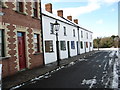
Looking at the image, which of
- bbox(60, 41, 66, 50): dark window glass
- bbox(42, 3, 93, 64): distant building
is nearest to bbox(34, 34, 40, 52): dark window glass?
bbox(42, 3, 93, 64): distant building

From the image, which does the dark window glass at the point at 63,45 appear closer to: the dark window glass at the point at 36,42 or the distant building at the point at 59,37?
the distant building at the point at 59,37

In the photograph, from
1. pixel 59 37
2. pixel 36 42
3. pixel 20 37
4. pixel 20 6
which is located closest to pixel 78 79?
pixel 20 37

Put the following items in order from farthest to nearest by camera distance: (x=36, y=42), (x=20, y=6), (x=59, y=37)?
(x=59, y=37), (x=36, y=42), (x=20, y=6)

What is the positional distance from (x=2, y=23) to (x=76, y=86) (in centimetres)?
582

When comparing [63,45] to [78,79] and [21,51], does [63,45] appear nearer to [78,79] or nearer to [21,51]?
[21,51]

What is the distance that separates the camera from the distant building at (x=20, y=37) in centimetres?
1015

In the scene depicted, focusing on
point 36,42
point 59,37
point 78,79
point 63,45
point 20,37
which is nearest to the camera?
point 78,79

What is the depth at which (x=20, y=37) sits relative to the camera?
12.2 m

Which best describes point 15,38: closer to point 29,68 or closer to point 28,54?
point 28,54

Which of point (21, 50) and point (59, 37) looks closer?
point (21, 50)

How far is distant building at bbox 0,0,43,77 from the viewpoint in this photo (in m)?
10.1

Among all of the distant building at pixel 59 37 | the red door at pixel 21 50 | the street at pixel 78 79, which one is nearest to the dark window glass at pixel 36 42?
the distant building at pixel 59 37

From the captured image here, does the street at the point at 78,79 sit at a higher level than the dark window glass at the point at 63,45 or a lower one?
lower

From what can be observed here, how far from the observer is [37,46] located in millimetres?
14961
